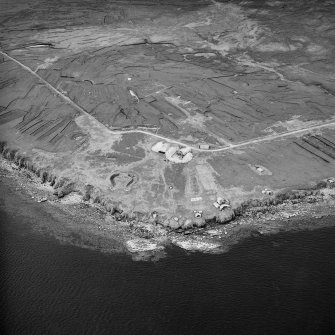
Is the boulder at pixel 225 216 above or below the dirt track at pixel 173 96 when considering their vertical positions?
below

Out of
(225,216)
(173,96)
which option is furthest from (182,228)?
(173,96)

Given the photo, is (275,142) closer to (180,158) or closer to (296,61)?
(180,158)

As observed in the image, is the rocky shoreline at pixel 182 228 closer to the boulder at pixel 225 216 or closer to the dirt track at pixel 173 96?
the boulder at pixel 225 216

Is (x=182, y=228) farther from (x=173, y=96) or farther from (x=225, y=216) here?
(x=173, y=96)

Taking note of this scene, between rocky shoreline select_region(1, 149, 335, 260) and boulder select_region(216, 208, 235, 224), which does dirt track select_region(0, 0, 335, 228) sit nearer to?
boulder select_region(216, 208, 235, 224)

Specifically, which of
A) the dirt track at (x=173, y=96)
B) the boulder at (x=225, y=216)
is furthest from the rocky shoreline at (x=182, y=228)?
the dirt track at (x=173, y=96)

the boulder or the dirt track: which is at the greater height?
the dirt track

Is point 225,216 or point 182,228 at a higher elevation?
point 225,216

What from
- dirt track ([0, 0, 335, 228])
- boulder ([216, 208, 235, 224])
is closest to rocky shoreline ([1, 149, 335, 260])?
boulder ([216, 208, 235, 224])

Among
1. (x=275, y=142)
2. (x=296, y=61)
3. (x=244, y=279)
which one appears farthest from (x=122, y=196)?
(x=296, y=61)
